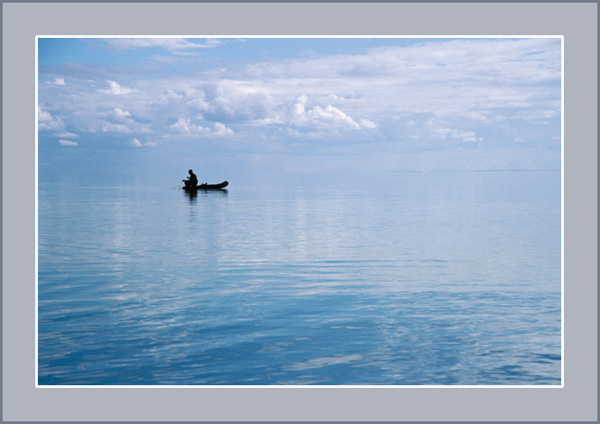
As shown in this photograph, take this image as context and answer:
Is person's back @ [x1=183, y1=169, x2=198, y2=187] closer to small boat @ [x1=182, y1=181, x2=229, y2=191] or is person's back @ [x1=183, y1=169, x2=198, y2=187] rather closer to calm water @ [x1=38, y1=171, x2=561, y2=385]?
small boat @ [x1=182, y1=181, x2=229, y2=191]

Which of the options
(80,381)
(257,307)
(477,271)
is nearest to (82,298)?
(257,307)

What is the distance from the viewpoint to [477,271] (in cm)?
1911

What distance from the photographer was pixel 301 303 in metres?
15.4

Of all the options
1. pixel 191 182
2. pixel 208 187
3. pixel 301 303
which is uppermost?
pixel 191 182

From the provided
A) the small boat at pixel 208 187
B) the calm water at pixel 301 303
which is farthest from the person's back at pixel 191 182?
the calm water at pixel 301 303

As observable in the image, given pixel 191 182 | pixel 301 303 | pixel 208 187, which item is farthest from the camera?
pixel 208 187

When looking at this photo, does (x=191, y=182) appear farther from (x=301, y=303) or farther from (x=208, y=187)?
(x=301, y=303)

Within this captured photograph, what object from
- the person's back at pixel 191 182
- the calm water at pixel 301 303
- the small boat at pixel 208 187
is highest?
the person's back at pixel 191 182

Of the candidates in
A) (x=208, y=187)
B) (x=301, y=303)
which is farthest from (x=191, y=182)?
(x=301, y=303)

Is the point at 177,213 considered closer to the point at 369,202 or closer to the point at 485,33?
the point at 369,202

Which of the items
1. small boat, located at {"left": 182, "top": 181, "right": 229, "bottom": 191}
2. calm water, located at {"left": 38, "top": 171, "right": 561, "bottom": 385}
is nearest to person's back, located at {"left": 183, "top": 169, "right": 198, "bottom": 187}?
small boat, located at {"left": 182, "top": 181, "right": 229, "bottom": 191}

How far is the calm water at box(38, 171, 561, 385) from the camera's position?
37.2 feet

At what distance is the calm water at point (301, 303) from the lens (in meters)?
11.3

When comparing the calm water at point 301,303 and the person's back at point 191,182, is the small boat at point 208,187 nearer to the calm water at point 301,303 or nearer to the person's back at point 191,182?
the person's back at point 191,182
